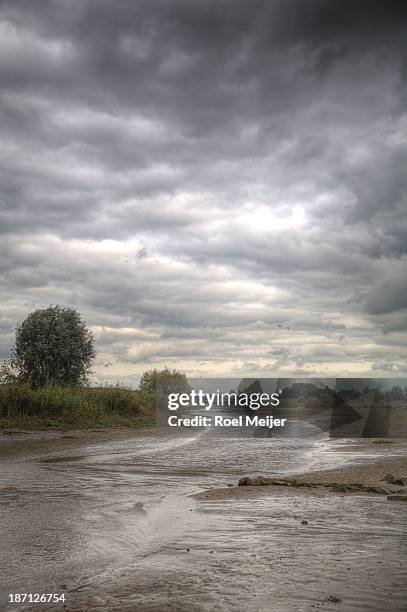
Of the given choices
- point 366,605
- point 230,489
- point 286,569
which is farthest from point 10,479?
point 366,605

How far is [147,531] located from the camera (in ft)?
24.7

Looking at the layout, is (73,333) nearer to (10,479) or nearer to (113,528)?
(10,479)

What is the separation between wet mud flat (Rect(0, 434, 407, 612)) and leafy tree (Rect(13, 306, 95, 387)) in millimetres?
29315

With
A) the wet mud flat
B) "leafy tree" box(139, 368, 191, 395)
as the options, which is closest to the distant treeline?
"leafy tree" box(139, 368, 191, 395)

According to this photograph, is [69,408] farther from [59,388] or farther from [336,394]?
[336,394]

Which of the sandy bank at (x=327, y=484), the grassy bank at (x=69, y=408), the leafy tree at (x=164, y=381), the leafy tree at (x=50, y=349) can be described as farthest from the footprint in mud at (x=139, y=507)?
the leafy tree at (x=164, y=381)

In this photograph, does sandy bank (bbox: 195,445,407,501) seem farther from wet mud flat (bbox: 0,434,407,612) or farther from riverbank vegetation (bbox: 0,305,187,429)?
riverbank vegetation (bbox: 0,305,187,429)

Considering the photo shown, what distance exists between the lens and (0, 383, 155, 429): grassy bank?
86.1ft

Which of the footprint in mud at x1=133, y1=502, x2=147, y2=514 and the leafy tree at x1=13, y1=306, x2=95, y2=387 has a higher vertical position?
the leafy tree at x1=13, y1=306, x2=95, y2=387

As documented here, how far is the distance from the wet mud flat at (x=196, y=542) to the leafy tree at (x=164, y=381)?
47728mm

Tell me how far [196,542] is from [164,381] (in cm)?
5684

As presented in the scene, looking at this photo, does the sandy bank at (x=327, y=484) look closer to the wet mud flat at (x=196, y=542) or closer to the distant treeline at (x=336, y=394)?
the wet mud flat at (x=196, y=542)

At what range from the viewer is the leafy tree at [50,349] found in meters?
42.0

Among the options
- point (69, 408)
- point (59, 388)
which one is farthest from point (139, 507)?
point (59, 388)
